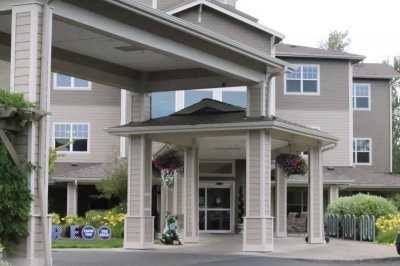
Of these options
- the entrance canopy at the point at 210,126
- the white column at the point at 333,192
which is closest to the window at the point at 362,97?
the white column at the point at 333,192

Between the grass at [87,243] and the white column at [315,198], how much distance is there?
6.66m

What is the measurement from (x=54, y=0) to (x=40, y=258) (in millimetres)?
4722

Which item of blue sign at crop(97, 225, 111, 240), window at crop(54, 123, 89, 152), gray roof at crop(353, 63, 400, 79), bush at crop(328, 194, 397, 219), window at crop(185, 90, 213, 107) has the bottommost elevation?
blue sign at crop(97, 225, 111, 240)

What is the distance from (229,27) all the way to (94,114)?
27.7 ft

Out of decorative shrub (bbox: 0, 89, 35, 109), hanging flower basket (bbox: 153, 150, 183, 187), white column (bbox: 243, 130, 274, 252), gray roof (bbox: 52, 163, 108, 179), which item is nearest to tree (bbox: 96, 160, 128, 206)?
gray roof (bbox: 52, 163, 108, 179)

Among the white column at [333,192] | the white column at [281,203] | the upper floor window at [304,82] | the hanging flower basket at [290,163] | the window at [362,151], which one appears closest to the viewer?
the hanging flower basket at [290,163]

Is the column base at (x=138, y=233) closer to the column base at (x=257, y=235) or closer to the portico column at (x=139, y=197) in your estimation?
the portico column at (x=139, y=197)

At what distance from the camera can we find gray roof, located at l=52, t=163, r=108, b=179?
118ft

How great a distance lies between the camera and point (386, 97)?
43.3 m

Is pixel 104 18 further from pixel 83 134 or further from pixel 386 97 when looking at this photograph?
pixel 386 97

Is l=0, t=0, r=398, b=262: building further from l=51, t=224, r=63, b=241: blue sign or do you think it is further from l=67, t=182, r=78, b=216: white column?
l=51, t=224, r=63, b=241: blue sign

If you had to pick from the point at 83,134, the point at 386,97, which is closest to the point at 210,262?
the point at 83,134

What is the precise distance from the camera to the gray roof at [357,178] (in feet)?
122

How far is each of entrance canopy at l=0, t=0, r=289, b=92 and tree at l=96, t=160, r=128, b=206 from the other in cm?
957
